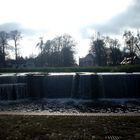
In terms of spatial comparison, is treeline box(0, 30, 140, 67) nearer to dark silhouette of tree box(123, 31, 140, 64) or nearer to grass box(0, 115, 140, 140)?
dark silhouette of tree box(123, 31, 140, 64)

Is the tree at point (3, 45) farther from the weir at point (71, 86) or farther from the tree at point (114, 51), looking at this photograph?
the weir at point (71, 86)

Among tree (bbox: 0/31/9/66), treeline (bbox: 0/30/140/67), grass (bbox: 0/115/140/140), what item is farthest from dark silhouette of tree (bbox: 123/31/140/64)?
grass (bbox: 0/115/140/140)

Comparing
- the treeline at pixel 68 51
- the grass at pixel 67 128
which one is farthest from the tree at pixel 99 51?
the grass at pixel 67 128

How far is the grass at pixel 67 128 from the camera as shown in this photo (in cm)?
973

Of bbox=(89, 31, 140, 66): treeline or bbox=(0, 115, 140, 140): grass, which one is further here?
bbox=(89, 31, 140, 66): treeline

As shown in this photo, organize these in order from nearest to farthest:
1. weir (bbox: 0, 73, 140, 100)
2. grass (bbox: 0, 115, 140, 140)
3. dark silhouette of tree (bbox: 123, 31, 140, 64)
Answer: grass (bbox: 0, 115, 140, 140), weir (bbox: 0, 73, 140, 100), dark silhouette of tree (bbox: 123, 31, 140, 64)

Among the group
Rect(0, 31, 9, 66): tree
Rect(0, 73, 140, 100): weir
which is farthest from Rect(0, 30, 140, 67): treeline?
Rect(0, 73, 140, 100): weir

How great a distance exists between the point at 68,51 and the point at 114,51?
9733 millimetres

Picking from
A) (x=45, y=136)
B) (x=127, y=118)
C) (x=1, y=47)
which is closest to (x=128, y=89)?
(x=127, y=118)

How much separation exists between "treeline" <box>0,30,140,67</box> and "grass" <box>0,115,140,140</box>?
54.6 meters

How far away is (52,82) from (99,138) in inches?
855

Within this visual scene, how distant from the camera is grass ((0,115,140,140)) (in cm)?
973

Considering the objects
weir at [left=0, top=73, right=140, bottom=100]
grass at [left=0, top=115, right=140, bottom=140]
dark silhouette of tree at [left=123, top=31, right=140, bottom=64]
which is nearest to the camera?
grass at [left=0, top=115, right=140, bottom=140]

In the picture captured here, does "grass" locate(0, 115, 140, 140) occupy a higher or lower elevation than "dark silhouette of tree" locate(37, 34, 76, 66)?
lower
